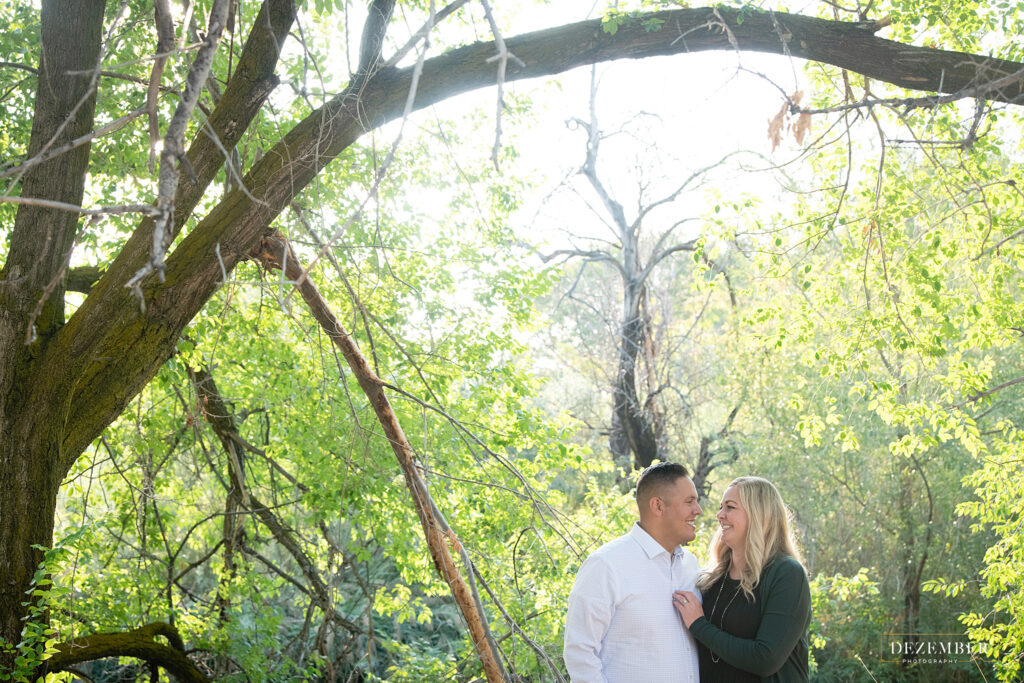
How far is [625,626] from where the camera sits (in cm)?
271

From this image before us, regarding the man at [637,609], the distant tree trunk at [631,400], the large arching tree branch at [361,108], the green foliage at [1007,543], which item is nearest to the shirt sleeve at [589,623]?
the man at [637,609]

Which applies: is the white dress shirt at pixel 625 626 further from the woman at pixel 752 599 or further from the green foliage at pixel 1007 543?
the green foliage at pixel 1007 543

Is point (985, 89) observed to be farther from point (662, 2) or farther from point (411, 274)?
point (411, 274)

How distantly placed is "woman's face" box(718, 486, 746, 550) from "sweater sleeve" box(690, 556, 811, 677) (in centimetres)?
15

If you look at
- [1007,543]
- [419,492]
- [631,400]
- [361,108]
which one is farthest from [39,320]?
[631,400]

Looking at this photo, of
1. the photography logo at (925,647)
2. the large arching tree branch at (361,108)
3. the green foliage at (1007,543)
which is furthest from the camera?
the photography logo at (925,647)

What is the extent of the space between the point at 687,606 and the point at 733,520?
31cm

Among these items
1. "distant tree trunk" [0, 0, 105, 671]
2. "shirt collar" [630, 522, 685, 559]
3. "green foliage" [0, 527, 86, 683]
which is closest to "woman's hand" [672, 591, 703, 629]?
"shirt collar" [630, 522, 685, 559]

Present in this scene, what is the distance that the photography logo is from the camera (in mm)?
11211

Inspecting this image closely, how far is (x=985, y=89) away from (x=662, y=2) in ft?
5.59

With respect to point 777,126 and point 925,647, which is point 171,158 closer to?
point 777,126

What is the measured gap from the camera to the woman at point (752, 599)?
8.45 ft

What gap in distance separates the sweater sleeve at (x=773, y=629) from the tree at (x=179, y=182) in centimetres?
209

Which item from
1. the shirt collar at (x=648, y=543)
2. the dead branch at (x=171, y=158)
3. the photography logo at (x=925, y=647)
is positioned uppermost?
the dead branch at (x=171, y=158)
